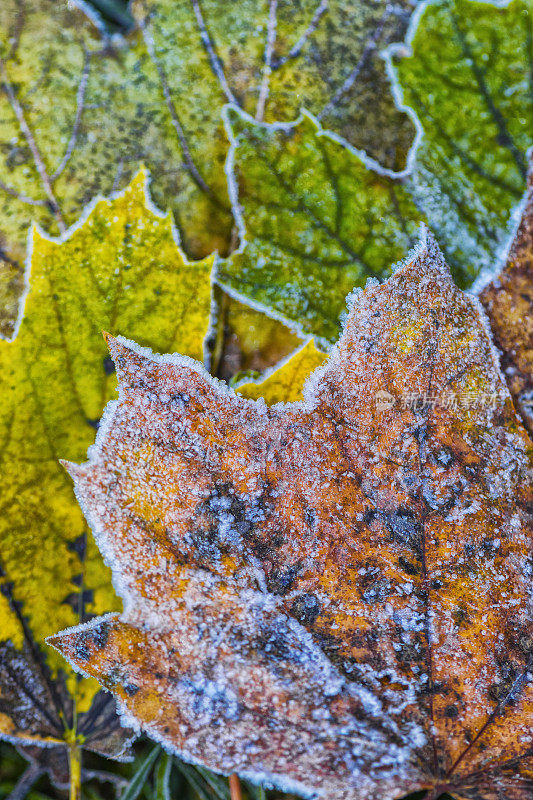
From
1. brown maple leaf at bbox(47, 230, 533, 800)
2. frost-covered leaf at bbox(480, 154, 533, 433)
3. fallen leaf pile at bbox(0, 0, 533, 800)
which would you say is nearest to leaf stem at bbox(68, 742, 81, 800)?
fallen leaf pile at bbox(0, 0, 533, 800)

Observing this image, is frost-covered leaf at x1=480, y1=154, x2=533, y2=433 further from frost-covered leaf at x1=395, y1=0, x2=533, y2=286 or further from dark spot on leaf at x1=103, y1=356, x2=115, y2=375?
dark spot on leaf at x1=103, y1=356, x2=115, y2=375

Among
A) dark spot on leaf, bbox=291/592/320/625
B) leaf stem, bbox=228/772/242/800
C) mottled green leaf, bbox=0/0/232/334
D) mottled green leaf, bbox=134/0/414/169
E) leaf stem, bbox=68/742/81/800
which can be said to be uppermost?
mottled green leaf, bbox=134/0/414/169

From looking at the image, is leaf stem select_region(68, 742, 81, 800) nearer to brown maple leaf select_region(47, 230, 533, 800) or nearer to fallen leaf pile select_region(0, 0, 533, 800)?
fallen leaf pile select_region(0, 0, 533, 800)

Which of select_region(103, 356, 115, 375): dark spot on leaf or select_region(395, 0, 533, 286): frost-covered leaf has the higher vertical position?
select_region(395, 0, 533, 286): frost-covered leaf

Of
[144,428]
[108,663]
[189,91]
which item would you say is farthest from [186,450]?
[189,91]

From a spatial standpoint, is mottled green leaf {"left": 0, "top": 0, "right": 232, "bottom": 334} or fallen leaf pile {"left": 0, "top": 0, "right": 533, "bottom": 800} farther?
mottled green leaf {"left": 0, "top": 0, "right": 232, "bottom": 334}

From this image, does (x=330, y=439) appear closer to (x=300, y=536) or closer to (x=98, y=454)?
(x=300, y=536)
